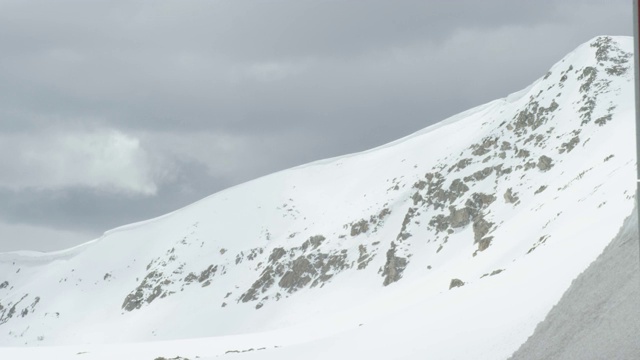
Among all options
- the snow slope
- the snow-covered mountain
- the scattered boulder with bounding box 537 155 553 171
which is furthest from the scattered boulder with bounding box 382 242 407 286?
the snow slope

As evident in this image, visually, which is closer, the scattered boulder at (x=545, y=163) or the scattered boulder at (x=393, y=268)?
the scattered boulder at (x=545, y=163)

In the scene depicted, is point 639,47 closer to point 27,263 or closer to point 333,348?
point 333,348

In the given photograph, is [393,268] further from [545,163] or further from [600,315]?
[600,315]

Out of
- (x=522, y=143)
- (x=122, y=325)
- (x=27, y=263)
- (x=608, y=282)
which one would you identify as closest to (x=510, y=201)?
(x=522, y=143)

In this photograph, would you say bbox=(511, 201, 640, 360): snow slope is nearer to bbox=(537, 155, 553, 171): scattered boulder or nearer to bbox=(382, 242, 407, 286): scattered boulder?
bbox=(382, 242, 407, 286): scattered boulder

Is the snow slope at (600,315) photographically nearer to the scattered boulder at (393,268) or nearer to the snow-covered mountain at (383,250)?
the snow-covered mountain at (383,250)

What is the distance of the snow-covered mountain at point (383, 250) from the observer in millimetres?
29062

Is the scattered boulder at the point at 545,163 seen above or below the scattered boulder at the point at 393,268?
above

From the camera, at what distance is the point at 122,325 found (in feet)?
375

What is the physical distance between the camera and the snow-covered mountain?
95.3 ft

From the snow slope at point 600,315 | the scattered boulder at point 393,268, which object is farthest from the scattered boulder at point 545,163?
the snow slope at point 600,315

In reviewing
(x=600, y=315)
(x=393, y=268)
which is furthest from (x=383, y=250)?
(x=600, y=315)

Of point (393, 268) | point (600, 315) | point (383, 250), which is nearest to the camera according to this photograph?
point (600, 315)

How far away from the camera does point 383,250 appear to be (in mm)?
99125
